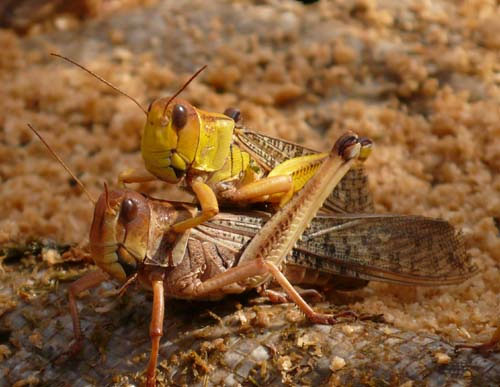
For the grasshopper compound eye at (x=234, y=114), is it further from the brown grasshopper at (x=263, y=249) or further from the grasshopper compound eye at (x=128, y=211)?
the grasshopper compound eye at (x=128, y=211)

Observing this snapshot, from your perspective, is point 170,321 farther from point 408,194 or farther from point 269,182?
point 408,194

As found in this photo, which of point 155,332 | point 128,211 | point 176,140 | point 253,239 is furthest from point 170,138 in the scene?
point 155,332

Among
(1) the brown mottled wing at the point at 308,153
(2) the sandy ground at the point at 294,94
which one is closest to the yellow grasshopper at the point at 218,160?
(1) the brown mottled wing at the point at 308,153

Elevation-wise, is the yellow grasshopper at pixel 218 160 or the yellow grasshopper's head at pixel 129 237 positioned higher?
the yellow grasshopper at pixel 218 160

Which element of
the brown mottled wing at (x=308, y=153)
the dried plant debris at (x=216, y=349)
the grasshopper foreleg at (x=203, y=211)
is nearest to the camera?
the dried plant debris at (x=216, y=349)

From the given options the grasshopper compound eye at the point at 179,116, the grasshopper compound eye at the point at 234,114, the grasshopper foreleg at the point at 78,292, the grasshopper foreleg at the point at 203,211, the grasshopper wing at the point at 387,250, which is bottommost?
the grasshopper foreleg at the point at 78,292

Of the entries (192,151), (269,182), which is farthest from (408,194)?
(192,151)

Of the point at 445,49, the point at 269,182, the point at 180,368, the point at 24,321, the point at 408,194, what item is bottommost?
the point at 24,321
